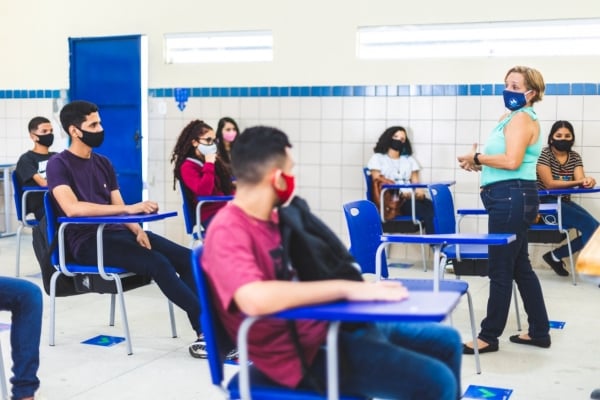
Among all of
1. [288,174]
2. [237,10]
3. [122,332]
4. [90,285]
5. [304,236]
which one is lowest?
[122,332]

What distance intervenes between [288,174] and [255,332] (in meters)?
0.40

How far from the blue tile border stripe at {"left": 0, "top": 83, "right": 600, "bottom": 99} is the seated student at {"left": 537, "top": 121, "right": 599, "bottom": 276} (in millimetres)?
322

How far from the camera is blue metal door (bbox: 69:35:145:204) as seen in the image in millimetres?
7457

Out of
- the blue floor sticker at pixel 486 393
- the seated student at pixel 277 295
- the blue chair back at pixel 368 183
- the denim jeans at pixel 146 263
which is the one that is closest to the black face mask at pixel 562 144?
the blue chair back at pixel 368 183

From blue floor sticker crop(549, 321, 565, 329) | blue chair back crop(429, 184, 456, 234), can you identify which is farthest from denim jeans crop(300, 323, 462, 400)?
blue floor sticker crop(549, 321, 565, 329)

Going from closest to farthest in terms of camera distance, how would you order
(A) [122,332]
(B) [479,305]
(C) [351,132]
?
(A) [122,332]
(B) [479,305]
(C) [351,132]

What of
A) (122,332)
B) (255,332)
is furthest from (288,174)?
(122,332)

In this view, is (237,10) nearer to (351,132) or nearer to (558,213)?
(351,132)

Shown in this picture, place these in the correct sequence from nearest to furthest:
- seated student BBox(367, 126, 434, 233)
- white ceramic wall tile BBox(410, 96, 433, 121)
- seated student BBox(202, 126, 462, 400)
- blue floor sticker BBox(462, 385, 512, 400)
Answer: seated student BBox(202, 126, 462, 400) < blue floor sticker BBox(462, 385, 512, 400) < seated student BBox(367, 126, 434, 233) < white ceramic wall tile BBox(410, 96, 433, 121)

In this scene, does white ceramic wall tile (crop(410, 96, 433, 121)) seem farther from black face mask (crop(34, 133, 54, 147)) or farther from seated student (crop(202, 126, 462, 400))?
seated student (crop(202, 126, 462, 400))

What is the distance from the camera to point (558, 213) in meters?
5.53

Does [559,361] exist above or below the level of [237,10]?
below

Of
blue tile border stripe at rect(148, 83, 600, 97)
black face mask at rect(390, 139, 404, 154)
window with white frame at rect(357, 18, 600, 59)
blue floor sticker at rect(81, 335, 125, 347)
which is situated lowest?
blue floor sticker at rect(81, 335, 125, 347)

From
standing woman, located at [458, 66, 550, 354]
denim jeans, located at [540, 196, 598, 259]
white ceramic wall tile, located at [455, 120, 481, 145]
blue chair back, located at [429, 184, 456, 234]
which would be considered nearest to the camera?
standing woman, located at [458, 66, 550, 354]
